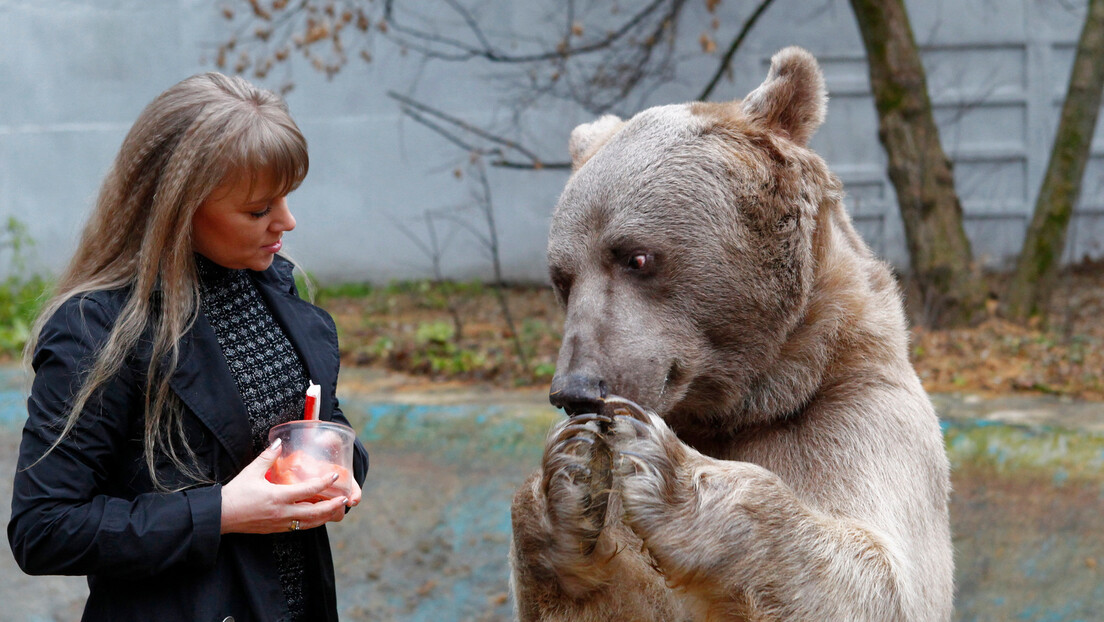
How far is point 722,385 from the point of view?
253 cm

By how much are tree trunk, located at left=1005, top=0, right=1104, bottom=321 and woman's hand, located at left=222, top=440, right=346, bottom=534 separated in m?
6.91

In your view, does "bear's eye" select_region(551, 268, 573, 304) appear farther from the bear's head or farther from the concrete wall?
the concrete wall

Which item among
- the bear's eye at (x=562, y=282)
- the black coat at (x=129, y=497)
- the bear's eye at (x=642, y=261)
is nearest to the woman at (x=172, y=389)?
the black coat at (x=129, y=497)

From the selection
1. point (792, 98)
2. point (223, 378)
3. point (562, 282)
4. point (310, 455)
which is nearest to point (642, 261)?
point (562, 282)

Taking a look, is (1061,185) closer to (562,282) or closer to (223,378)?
(562,282)

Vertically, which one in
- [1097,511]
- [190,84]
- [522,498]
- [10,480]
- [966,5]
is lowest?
[10,480]

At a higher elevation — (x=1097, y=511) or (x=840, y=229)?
(x=840, y=229)

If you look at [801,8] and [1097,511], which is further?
[801,8]

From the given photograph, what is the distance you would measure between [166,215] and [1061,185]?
7.44 m

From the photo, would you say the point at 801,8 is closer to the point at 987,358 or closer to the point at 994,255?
the point at 994,255

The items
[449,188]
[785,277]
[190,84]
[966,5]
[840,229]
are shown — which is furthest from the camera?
[449,188]

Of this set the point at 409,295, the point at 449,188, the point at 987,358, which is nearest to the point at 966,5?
the point at 987,358

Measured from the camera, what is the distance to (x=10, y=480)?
6070 mm

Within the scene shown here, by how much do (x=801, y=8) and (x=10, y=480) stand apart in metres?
7.95
